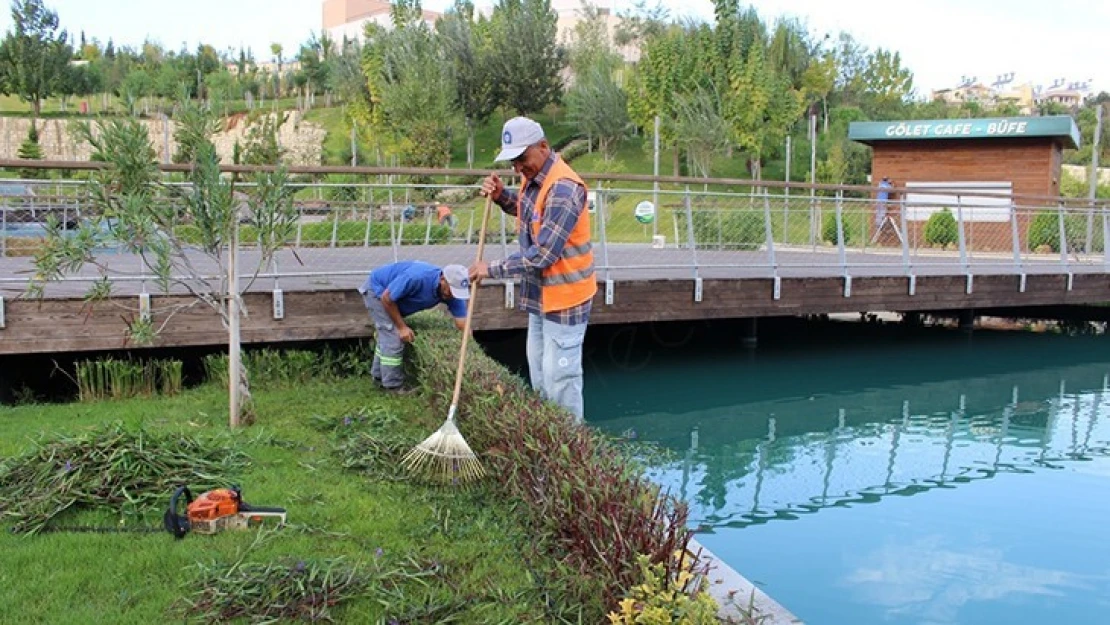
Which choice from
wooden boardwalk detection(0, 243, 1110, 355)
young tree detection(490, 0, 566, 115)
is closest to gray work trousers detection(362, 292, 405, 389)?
wooden boardwalk detection(0, 243, 1110, 355)

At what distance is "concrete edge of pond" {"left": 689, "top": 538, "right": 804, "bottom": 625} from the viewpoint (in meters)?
3.00

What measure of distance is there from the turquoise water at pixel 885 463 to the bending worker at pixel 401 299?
189 cm

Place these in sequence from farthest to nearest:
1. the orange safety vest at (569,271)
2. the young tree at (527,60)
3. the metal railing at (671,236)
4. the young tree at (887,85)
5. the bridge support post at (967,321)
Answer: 1. the young tree at (887,85)
2. the young tree at (527,60)
3. the bridge support post at (967,321)
4. the metal railing at (671,236)
5. the orange safety vest at (569,271)

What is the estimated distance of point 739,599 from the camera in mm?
3154

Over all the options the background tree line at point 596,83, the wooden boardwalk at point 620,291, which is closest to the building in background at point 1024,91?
the background tree line at point 596,83

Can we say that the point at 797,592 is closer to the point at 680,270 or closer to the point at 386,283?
the point at 386,283

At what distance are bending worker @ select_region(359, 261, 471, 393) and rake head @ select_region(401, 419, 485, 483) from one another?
5.88 feet

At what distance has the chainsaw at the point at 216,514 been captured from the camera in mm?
3768

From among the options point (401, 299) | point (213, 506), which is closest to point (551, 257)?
point (213, 506)

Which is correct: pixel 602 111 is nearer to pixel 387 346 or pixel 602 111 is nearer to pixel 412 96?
pixel 412 96

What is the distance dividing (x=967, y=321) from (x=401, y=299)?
34.6ft

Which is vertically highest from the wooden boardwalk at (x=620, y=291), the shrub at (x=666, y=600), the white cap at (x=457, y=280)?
the white cap at (x=457, y=280)

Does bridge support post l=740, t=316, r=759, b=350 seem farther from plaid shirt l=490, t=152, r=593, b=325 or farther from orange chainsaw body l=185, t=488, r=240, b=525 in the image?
orange chainsaw body l=185, t=488, r=240, b=525

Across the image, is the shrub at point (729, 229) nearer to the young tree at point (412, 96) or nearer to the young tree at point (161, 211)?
the young tree at point (161, 211)
